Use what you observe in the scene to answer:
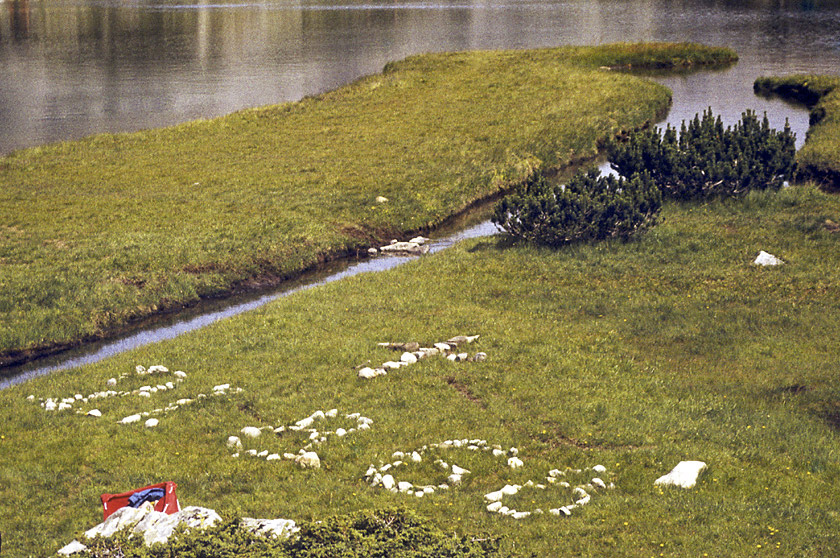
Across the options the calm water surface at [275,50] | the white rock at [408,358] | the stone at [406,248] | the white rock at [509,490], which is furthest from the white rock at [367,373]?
the stone at [406,248]

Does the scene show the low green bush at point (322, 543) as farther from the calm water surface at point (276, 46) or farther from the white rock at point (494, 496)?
the calm water surface at point (276, 46)

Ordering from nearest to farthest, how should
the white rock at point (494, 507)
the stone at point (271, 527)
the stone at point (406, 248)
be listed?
the stone at point (271, 527) → the white rock at point (494, 507) → the stone at point (406, 248)

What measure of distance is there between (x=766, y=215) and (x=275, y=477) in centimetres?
2944

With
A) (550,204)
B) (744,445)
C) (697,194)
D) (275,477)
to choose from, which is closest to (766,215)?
(697,194)

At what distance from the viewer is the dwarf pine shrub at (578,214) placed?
3728 cm

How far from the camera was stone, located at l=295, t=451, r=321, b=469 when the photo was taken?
1944cm

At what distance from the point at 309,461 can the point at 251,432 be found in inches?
93.6

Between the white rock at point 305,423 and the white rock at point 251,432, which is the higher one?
the white rock at point 305,423

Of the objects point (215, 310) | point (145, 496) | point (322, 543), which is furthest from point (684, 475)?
point (215, 310)

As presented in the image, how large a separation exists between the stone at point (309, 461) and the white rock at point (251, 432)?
1929 mm

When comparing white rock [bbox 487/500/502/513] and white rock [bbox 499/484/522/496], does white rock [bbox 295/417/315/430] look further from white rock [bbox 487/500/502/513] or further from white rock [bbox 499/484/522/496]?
white rock [bbox 487/500/502/513]

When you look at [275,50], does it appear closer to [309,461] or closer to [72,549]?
[309,461]

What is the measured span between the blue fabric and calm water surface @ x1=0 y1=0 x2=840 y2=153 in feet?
167

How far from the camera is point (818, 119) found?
213 ft
